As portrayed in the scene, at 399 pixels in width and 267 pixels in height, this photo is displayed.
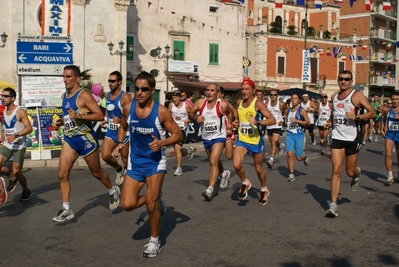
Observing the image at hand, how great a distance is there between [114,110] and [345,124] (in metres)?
3.98

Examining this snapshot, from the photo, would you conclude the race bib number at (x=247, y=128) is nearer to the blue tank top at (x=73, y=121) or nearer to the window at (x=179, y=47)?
the blue tank top at (x=73, y=121)

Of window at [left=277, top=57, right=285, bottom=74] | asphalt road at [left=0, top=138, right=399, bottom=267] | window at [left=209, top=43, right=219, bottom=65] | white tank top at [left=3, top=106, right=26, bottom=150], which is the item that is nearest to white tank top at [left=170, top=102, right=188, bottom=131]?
asphalt road at [left=0, top=138, right=399, bottom=267]

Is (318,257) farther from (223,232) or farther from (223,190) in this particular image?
(223,190)

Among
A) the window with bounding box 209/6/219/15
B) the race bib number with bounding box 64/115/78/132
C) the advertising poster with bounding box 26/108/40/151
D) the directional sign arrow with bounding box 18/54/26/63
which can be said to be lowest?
the advertising poster with bounding box 26/108/40/151

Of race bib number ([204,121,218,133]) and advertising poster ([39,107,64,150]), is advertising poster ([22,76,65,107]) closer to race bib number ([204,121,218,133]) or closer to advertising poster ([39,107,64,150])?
advertising poster ([39,107,64,150])

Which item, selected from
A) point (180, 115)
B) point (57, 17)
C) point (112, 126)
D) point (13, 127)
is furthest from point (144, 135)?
point (57, 17)

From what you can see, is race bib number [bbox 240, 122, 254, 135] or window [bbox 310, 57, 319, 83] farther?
window [bbox 310, 57, 319, 83]

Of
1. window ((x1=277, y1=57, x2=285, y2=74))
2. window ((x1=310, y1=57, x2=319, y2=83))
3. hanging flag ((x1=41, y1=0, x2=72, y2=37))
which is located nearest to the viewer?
hanging flag ((x1=41, y1=0, x2=72, y2=37))

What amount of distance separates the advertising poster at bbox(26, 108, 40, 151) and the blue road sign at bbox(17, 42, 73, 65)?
5.41 ft

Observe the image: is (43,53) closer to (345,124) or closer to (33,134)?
(33,134)

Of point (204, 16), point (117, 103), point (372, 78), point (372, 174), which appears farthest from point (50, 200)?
point (372, 78)

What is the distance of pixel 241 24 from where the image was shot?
46.8 metres

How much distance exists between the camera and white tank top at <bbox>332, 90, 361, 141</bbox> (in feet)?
27.3

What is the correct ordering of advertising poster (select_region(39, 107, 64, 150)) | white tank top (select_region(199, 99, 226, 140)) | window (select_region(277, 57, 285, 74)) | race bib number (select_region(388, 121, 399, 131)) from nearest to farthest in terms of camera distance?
white tank top (select_region(199, 99, 226, 140)) → race bib number (select_region(388, 121, 399, 131)) → advertising poster (select_region(39, 107, 64, 150)) → window (select_region(277, 57, 285, 74))
